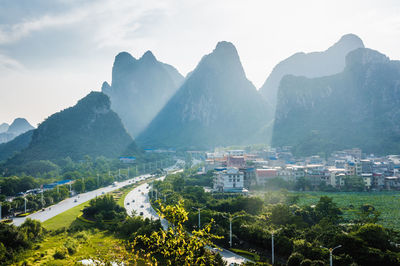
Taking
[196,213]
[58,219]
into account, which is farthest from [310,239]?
[58,219]

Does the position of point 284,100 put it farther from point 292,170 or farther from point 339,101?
point 292,170

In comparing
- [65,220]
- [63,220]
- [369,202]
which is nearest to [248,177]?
[369,202]

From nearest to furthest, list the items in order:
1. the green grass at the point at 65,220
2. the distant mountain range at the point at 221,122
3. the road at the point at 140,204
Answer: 1. the green grass at the point at 65,220
2. the road at the point at 140,204
3. the distant mountain range at the point at 221,122

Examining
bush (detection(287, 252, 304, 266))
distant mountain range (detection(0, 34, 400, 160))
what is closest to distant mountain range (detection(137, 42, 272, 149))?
distant mountain range (detection(0, 34, 400, 160))

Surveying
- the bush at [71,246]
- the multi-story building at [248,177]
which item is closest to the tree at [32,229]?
the bush at [71,246]

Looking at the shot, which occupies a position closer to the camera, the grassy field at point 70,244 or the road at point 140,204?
the grassy field at point 70,244

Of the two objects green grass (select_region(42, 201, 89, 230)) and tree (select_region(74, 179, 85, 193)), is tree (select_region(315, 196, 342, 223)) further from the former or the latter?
tree (select_region(74, 179, 85, 193))

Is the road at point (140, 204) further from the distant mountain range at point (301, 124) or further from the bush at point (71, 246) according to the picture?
the distant mountain range at point (301, 124)
